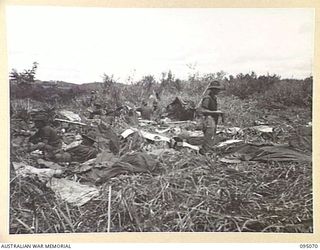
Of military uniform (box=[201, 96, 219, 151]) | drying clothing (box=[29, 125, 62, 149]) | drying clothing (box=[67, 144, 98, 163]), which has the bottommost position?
drying clothing (box=[67, 144, 98, 163])

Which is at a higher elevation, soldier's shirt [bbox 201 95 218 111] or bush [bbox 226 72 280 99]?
bush [bbox 226 72 280 99]

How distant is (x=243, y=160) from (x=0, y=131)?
0.30 metres

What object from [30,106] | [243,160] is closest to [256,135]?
[243,160]

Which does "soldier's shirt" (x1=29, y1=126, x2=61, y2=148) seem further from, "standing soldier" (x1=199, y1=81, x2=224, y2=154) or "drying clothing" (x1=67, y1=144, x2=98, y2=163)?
"standing soldier" (x1=199, y1=81, x2=224, y2=154)

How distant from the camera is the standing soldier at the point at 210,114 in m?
0.59

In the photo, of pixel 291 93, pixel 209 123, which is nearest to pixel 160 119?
pixel 209 123

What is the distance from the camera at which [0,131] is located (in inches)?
22.9

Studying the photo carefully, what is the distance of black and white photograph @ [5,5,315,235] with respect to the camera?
582 mm

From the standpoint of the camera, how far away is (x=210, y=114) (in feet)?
1.93

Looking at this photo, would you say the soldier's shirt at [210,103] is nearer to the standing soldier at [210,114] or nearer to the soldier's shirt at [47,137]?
the standing soldier at [210,114]

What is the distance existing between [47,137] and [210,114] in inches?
8.1

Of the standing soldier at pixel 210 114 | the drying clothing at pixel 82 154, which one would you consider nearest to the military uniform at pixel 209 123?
the standing soldier at pixel 210 114

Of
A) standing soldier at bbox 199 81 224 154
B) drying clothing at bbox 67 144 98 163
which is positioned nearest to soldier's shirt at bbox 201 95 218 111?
standing soldier at bbox 199 81 224 154

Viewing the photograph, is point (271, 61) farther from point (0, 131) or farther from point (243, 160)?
point (0, 131)
